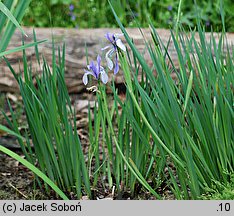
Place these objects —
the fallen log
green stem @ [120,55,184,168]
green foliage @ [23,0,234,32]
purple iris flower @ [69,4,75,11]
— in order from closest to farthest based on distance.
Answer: green stem @ [120,55,184,168] → the fallen log → green foliage @ [23,0,234,32] → purple iris flower @ [69,4,75,11]

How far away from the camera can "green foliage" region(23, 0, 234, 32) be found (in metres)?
5.34

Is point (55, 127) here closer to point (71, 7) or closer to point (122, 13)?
point (122, 13)

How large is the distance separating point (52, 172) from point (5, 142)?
88 centimetres

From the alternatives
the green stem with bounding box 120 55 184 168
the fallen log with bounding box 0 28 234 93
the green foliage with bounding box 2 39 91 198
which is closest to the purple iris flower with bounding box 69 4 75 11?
the fallen log with bounding box 0 28 234 93

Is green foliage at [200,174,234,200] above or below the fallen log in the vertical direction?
below

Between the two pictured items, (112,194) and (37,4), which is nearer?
(112,194)

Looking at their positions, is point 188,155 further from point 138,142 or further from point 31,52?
point 31,52

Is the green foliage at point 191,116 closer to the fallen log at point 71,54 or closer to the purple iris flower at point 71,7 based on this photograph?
the fallen log at point 71,54

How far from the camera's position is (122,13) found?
5312 millimetres

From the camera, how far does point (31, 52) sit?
12.8ft

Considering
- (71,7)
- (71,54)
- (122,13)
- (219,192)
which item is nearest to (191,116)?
(219,192)

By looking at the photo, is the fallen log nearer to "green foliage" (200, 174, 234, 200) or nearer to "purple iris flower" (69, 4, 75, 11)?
"purple iris flower" (69, 4, 75, 11)
